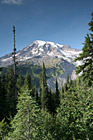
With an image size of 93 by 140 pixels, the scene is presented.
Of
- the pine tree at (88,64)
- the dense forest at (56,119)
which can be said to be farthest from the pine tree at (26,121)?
the pine tree at (88,64)

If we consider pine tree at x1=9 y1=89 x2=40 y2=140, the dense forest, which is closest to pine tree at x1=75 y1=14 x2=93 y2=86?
the dense forest

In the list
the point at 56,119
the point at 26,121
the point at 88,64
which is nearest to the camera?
the point at 26,121

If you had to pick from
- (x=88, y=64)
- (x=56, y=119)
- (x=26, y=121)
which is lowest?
(x=56, y=119)

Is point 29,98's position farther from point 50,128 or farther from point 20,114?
point 50,128

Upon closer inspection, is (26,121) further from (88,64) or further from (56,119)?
(88,64)

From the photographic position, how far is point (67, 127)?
1187cm

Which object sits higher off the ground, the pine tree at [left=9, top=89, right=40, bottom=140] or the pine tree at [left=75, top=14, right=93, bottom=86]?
the pine tree at [left=75, top=14, right=93, bottom=86]

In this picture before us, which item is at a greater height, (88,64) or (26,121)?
(88,64)

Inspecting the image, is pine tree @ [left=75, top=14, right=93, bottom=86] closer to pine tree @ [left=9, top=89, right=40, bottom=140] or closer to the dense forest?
the dense forest

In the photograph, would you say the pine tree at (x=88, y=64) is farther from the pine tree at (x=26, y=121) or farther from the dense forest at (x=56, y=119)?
the pine tree at (x=26, y=121)

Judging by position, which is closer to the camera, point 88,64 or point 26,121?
point 26,121

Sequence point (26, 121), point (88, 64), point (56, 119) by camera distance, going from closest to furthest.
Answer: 1. point (26, 121)
2. point (56, 119)
3. point (88, 64)

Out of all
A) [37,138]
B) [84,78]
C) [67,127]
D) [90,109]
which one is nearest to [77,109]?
[90,109]

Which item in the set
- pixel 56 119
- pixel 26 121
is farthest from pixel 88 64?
pixel 26 121
